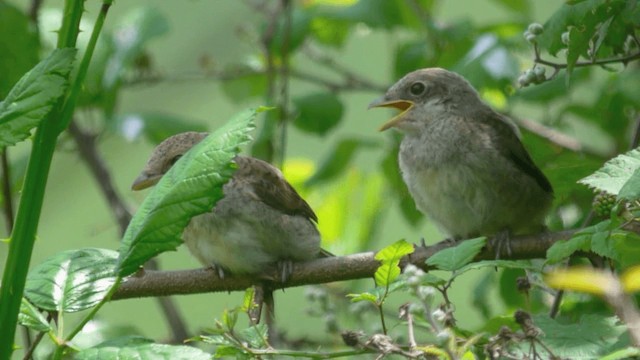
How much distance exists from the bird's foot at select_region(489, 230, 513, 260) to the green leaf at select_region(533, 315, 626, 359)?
2.82 feet

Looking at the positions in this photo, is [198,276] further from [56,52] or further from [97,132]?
[97,132]

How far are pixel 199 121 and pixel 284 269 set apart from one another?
8.14 ft

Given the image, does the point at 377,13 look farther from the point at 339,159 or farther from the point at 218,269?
the point at 218,269

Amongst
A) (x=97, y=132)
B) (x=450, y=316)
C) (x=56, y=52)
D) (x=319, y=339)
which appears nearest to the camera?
(x=56, y=52)

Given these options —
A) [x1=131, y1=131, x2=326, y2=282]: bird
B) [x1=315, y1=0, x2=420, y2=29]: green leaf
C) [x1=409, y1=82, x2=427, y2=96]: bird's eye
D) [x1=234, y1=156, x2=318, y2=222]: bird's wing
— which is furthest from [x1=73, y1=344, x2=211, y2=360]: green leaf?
[x1=315, y1=0, x2=420, y2=29]: green leaf

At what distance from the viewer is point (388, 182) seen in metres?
5.04

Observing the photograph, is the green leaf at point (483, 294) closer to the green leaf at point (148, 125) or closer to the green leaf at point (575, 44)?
the green leaf at point (148, 125)

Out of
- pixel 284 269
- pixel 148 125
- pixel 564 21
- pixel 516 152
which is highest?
pixel 564 21

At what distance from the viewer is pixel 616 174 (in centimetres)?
209

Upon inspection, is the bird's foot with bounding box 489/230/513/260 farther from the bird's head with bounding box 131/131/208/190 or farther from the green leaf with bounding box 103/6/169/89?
the green leaf with bounding box 103/6/169/89

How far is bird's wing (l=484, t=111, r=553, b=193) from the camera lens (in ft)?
13.5

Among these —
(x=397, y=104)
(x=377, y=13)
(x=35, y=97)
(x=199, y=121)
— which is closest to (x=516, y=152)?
(x=397, y=104)

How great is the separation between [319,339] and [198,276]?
5.33 ft

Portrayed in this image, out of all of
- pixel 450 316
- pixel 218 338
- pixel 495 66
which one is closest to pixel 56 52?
pixel 218 338
